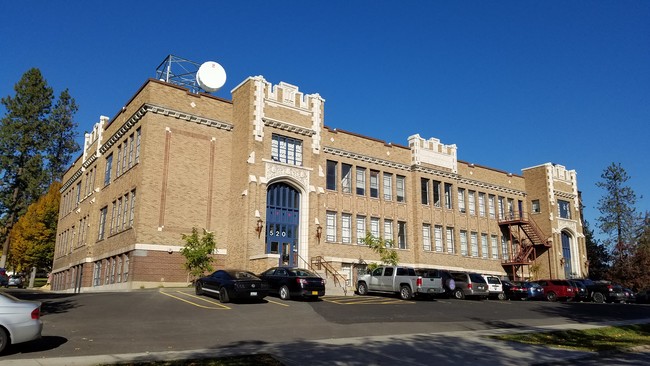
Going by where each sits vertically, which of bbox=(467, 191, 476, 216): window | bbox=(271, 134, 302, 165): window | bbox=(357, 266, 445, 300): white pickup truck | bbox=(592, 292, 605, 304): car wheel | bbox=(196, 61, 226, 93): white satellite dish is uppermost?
bbox=(196, 61, 226, 93): white satellite dish

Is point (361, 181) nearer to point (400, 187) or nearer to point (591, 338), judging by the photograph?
point (400, 187)

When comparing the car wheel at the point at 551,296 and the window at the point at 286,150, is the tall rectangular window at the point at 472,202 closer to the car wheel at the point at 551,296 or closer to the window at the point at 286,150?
the car wheel at the point at 551,296

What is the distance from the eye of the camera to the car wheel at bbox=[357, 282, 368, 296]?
2948 centimetres

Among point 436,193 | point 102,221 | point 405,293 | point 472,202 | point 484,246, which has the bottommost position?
point 405,293

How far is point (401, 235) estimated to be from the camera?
130 feet

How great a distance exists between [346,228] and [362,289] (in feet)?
24.7

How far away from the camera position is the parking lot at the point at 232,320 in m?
13.3

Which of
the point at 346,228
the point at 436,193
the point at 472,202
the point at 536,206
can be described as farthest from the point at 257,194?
the point at 536,206

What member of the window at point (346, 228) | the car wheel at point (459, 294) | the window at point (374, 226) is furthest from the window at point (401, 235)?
the car wheel at point (459, 294)

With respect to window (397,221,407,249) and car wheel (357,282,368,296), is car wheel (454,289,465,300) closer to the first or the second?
car wheel (357,282,368,296)

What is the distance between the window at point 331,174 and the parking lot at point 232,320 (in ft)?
41.3

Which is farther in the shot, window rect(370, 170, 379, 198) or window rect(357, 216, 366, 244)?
window rect(370, 170, 379, 198)

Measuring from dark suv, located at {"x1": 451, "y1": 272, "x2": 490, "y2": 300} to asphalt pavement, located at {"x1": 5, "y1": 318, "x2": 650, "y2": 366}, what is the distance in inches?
621

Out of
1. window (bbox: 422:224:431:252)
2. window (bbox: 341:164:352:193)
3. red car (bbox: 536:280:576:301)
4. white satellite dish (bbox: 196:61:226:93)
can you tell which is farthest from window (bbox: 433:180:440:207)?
white satellite dish (bbox: 196:61:226:93)
